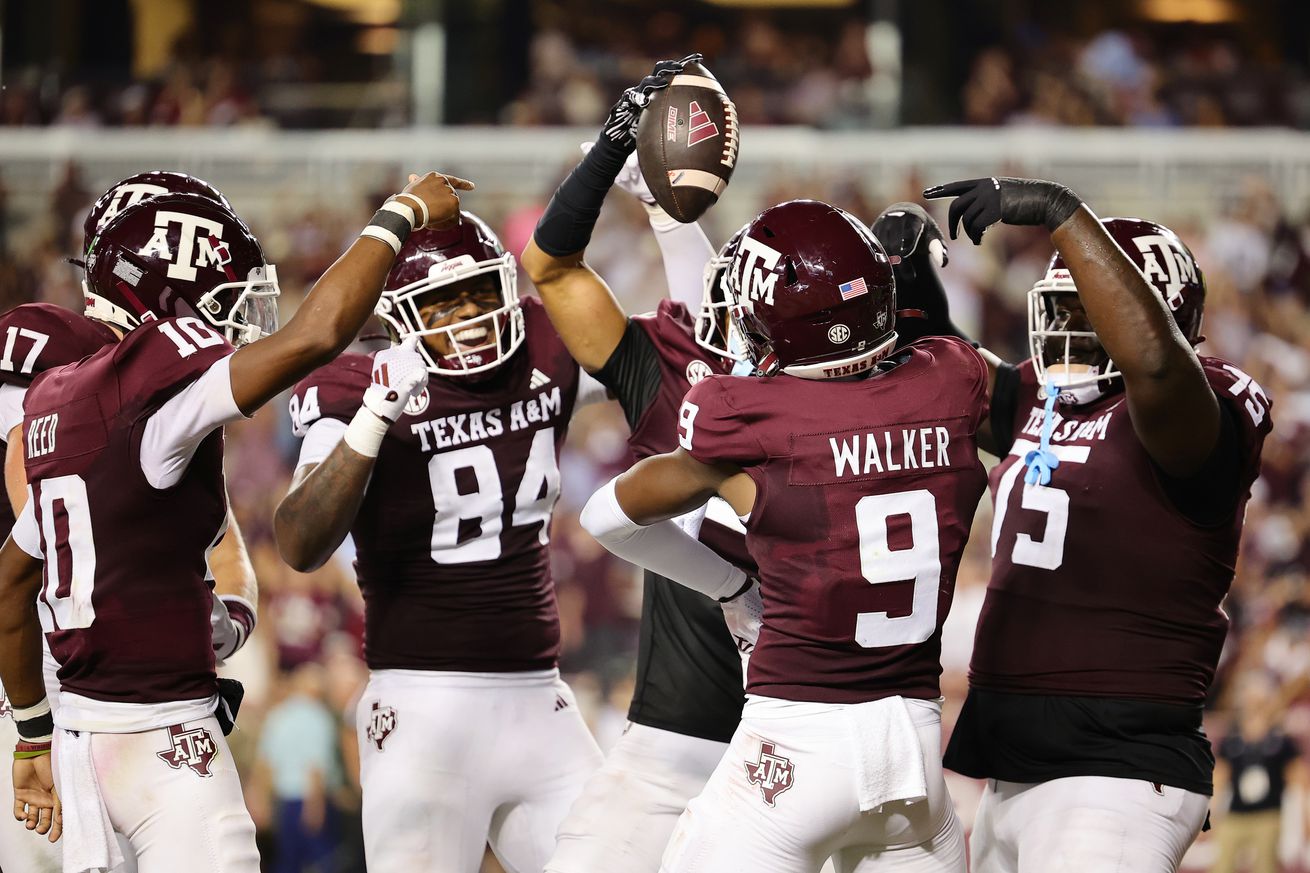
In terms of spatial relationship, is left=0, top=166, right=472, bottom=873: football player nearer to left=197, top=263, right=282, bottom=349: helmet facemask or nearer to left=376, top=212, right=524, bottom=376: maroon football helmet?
left=197, top=263, right=282, bottom=349: helmet facemask

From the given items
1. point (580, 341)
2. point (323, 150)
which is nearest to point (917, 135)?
point (323, 150)

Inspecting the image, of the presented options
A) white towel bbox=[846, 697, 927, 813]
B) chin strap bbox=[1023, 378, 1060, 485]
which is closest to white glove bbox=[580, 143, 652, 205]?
chin strap bbox=[1023, 378, 1060, 485]

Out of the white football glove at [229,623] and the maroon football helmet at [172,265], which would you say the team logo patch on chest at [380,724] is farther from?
the maroon football helmet at [172,265]

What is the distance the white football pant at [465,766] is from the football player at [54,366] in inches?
16.7

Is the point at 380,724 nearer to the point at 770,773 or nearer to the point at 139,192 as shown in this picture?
the point at 770,773

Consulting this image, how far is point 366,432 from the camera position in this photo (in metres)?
3.41

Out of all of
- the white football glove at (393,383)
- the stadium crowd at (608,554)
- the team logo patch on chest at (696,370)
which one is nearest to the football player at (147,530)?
the white football glove at (393,383)

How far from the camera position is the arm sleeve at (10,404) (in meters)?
3.97

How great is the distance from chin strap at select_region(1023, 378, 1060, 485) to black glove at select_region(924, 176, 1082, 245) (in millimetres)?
521

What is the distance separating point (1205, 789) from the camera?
11.3 ft

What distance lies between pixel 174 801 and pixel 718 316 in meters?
1.77

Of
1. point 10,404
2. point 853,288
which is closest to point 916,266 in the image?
point 853,288

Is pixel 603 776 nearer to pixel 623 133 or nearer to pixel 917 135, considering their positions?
pixel 623 133

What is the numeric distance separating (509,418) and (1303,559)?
6334mm
